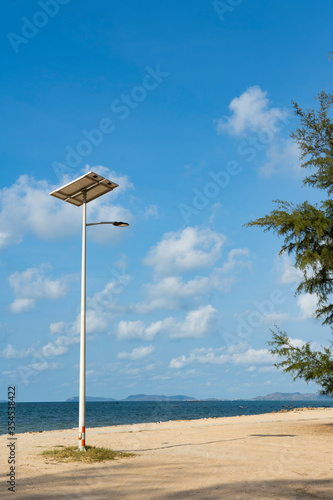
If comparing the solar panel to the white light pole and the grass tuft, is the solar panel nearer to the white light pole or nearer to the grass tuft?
the white light pole

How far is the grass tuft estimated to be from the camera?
1167 centimetres

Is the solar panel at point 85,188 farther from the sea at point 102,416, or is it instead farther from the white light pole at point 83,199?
the sea at point 102,416

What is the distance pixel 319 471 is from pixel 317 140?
1348cm

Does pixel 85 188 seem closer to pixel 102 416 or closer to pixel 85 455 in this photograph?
pixel 85 455

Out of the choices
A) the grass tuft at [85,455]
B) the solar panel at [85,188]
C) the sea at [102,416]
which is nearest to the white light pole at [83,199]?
the solar panel at [85,188]

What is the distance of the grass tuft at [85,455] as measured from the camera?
11.7 meters

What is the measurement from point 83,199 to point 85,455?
23.4ft

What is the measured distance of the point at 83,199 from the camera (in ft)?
46.5

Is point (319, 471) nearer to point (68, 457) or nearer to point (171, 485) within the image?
point (171, 485)

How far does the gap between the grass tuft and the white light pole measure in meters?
0.31

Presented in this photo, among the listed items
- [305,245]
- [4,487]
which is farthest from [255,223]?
[4,487]

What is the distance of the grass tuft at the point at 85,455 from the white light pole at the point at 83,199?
31 centimetres

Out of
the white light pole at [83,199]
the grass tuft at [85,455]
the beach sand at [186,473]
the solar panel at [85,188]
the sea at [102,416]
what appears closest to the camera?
the beach sand at [186,473]

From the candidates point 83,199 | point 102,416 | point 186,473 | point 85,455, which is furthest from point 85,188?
point 102,416
